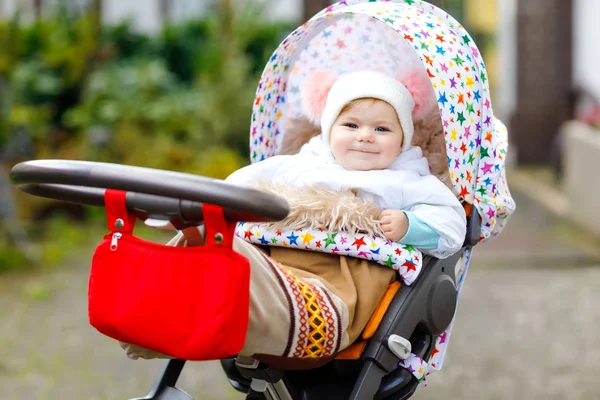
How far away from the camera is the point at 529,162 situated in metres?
11.2

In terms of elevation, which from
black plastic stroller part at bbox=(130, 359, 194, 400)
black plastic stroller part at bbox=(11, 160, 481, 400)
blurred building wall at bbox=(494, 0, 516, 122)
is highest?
black plastic stroller part at bbox=(11, 160, 481, 400)

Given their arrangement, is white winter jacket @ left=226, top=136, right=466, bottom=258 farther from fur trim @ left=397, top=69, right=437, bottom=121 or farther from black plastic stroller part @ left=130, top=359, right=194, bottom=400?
black plastic stroller part @ left=130, top=359, right=194, bottom=400

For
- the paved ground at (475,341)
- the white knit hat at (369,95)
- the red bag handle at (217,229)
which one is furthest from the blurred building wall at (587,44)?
the red bag handle at (217,229)

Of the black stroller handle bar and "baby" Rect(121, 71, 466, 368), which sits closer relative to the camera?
the black stroller handle bar

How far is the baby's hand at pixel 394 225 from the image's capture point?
8.39 feet

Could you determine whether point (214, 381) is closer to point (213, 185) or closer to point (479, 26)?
point (213, 185)

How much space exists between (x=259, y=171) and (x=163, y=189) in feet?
3.15

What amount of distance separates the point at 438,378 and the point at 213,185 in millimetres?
2859

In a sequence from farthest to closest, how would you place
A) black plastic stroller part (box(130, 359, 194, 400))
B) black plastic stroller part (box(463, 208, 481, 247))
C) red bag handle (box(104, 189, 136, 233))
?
black plastic stroller part (box(463, 208, 481, 247))
black plastic stroller part (box(130, 359, 194, 400))
red bag handle (box(104, 189, 136, 233))

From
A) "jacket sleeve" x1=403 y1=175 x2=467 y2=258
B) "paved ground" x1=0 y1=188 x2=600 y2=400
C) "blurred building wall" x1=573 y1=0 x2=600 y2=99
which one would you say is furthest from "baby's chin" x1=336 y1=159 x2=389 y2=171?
"blurred building wall" x1=573 y1=0 x2=600 y2=99

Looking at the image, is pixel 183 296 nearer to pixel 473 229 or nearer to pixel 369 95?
pixel 369 95

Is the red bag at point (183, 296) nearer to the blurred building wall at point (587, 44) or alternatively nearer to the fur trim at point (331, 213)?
the fur trim at point (331, 213)

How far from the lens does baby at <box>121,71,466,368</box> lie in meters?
2.26

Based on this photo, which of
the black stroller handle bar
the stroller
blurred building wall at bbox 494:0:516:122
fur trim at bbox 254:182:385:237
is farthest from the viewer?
blurred building wall at bbox 494:0:516:122
